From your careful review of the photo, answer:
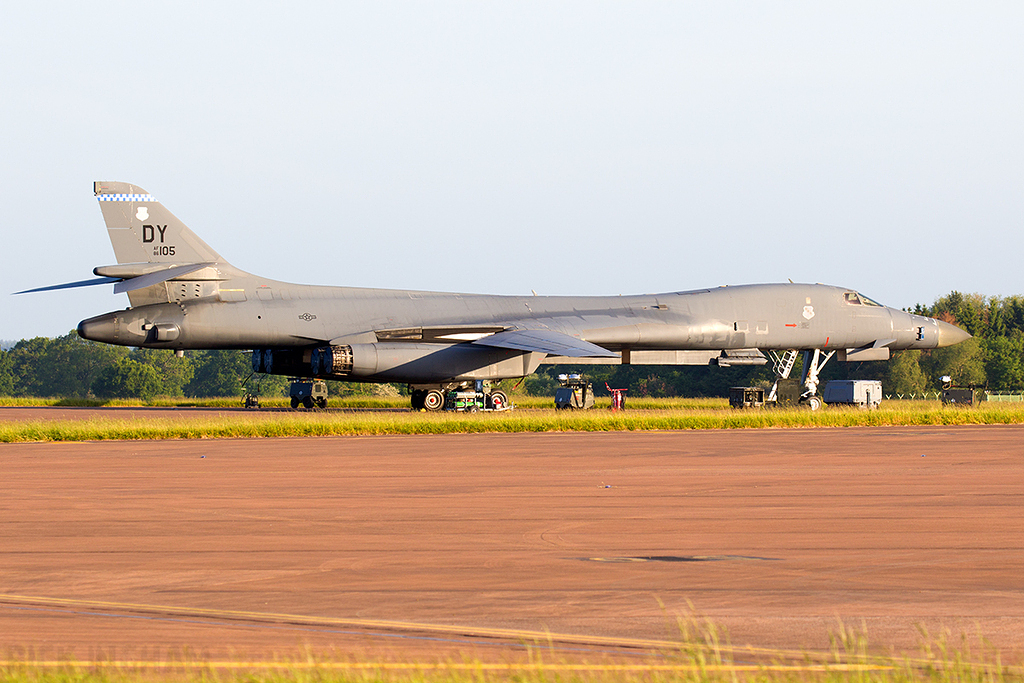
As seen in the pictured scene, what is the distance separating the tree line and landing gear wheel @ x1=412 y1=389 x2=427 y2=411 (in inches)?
170

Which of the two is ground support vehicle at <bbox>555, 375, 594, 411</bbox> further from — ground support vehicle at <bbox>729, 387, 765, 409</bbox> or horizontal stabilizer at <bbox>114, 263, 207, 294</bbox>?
horizontal stabilizer at <bbox>114, 263, 207, 294</bbox>

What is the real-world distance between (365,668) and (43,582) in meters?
3.91

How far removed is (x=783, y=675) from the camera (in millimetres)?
5875

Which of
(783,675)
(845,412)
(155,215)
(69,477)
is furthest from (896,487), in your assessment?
(155,215)

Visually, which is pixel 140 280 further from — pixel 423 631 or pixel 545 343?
pixel 423 631

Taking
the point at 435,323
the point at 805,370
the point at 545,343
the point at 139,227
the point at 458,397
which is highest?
the point at 139,227

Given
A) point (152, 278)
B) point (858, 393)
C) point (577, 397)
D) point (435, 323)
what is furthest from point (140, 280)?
point (858, 393)

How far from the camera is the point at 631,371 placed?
92312mm

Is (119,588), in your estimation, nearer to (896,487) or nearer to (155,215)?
(896,487)

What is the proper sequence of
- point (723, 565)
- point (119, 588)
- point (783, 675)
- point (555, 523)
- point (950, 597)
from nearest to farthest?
point (783, 675) < point (950, 597) < point (119, 588) < point (723, 565) < point (555, 523)

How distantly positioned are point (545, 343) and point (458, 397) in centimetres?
423

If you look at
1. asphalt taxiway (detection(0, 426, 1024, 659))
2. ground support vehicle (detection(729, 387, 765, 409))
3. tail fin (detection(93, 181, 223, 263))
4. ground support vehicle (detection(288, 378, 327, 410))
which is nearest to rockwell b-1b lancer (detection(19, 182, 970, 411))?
tail fin (detection(93, 181, 223, 263))

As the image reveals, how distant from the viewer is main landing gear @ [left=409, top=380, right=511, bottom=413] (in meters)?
38.0

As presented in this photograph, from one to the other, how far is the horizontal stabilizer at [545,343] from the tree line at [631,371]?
512 cm
